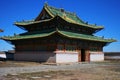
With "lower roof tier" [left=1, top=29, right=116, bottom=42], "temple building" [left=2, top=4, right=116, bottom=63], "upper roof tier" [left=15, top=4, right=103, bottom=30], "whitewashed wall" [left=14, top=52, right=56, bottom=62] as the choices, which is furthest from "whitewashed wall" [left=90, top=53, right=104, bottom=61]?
"whitewashed wall" [left=14, top=52, right=56, bottom=62]

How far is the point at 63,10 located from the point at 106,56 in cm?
2213

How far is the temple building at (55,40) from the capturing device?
1554 inches

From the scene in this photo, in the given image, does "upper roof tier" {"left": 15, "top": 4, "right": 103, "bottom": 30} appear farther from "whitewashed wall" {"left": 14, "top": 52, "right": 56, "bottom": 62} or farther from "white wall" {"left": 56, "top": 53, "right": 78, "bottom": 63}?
"whitewashed wall" {"left": 14, "top": 52, "right": 56, "bottom": 62}

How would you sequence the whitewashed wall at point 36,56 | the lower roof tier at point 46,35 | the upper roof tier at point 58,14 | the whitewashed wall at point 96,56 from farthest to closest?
the whitewashed wall at point 96,56 < the upper roof tier at point 58,14 < the lower roof tier at point 46,35 < the whitewashed wall at point 36,56

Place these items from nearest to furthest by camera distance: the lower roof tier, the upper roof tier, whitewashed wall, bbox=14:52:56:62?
whitewashed wall, bbox=14:52:56:62 < the lower roof tier < the upper roof tier

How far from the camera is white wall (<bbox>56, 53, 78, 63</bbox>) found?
39.1m

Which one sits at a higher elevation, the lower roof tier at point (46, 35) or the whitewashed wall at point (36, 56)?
the lower roof tier at point (46, 35)

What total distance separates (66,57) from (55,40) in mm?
4246

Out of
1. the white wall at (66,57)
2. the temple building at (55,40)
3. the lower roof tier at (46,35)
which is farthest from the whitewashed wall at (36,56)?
the lower roof tier at (46,35)

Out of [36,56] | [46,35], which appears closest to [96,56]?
[36,56]

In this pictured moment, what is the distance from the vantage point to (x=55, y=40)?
3900 centimetres

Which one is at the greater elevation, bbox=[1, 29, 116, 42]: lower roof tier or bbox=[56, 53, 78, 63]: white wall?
bbox=[1, 29, 116, 42]: lower roof tier

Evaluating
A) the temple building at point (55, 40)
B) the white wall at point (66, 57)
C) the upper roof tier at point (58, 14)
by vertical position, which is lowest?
the white wall at point (66, 57)

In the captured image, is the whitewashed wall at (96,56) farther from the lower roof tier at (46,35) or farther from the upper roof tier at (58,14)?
the upper roof tier at (58,14)
